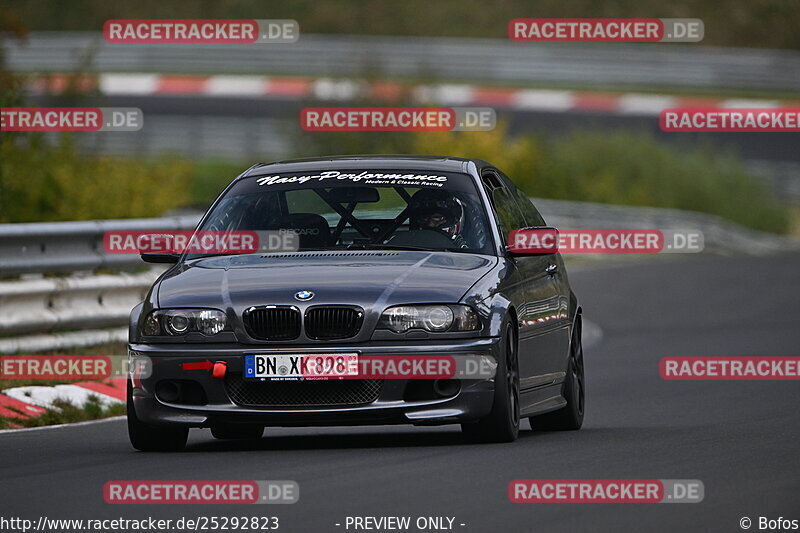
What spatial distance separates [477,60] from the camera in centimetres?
5216

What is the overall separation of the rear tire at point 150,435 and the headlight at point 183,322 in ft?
1.24

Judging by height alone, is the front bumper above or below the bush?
below

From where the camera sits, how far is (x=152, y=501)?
7.86 m

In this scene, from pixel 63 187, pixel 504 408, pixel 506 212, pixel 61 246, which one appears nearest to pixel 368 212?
pixel 506 212

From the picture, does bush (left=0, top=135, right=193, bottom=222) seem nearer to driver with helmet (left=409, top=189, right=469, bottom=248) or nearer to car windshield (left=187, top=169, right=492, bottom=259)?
car windshield (left=187, top=169, right=492, bottom=259)

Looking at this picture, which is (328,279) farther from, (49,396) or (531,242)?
(49,396)

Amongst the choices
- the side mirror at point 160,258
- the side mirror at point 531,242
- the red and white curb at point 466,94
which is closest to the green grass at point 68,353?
the side mirror at point 160,258

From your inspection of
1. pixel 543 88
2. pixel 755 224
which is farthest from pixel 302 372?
pixel 543 88

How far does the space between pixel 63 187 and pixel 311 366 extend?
35.7ft

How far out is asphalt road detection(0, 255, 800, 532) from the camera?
291 inches

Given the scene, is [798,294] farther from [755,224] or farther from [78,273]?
[755,224]

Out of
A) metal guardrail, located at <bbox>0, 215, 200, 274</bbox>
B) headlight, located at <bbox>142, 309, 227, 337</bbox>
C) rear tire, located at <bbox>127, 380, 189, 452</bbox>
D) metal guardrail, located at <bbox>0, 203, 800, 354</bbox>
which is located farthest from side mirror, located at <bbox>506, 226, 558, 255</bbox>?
metal guardrail, located at <bbox>0, 215, 200, 274</bbox>

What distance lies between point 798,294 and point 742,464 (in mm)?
17658

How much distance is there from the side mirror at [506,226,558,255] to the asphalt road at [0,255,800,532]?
1012 mm
